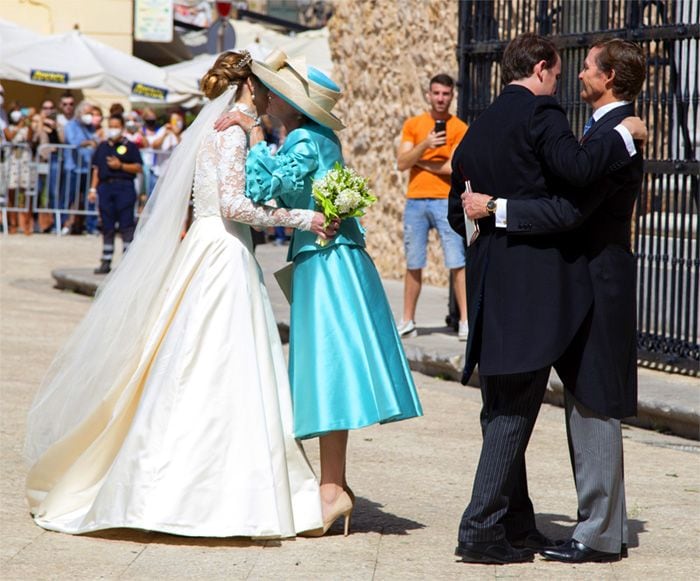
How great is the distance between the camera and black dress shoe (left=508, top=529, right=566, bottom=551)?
551 cm

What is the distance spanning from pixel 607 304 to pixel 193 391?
1.71 m

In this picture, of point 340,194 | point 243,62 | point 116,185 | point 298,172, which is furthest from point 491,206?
point 116,185

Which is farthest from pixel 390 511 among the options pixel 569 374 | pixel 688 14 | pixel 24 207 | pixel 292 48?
Answer: pixel 292 48

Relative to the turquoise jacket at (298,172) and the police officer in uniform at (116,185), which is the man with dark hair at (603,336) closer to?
the turquoise jacket at (298,172)

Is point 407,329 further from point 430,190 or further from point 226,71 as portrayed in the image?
point 226,71

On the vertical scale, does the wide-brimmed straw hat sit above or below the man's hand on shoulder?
above

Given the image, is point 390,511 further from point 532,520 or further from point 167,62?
point 167,62

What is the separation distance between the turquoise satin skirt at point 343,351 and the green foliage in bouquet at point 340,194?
0.18 meters

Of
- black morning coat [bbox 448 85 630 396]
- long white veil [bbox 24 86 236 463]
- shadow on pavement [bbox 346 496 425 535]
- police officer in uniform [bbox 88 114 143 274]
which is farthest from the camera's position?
police officer in uniform [bbox 88 114 143 274]

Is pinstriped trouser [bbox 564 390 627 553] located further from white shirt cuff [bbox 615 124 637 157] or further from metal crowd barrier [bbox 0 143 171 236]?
metal crowd barrier [bbox 0 143 171 236]

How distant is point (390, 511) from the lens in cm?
623

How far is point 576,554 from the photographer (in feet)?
17.5

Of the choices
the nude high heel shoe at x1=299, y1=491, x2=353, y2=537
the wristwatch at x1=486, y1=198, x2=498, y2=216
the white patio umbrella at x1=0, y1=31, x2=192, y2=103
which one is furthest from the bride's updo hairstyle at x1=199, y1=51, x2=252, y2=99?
the white patio umbrella at x1=0, y1=31, x2=192, y2=103

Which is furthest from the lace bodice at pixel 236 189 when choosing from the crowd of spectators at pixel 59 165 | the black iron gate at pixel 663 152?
the crowd of spectators at pixel 59 165
